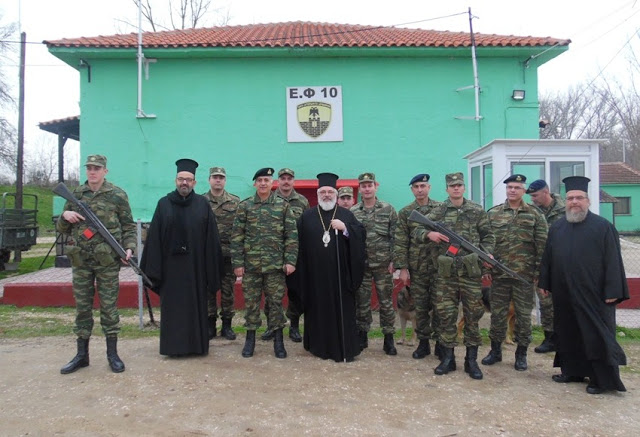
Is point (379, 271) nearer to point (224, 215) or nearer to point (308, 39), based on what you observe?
point (224, 215)

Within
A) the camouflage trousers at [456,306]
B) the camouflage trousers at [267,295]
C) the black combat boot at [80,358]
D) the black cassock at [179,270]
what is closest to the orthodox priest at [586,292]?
the camouflage trousers at [456,306]

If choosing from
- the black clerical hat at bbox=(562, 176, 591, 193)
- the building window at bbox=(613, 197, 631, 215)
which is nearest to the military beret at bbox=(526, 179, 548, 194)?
the black clerical hat at bbox=(562, 176, 591, 193)

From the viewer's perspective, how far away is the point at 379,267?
538 cm

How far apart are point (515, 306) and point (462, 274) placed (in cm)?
80

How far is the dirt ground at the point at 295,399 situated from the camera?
11.8 ft

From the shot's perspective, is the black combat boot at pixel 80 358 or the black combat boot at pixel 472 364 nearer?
the black combat boot at pixel 472 364

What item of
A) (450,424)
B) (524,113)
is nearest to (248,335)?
(450,424)

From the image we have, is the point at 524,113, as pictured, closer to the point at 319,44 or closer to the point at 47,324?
the point at 319,44

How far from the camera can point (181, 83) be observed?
10.9 m

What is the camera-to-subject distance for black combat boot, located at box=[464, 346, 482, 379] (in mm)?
4617

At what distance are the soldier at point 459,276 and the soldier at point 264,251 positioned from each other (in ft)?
4.99

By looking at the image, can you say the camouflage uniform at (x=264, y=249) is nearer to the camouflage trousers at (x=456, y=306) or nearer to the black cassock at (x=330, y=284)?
A: the black cassock at (x=330, y=284)

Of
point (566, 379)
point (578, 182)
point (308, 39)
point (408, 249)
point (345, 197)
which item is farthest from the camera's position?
point (308, 39)

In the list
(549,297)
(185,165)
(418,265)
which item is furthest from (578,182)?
(185,165)
